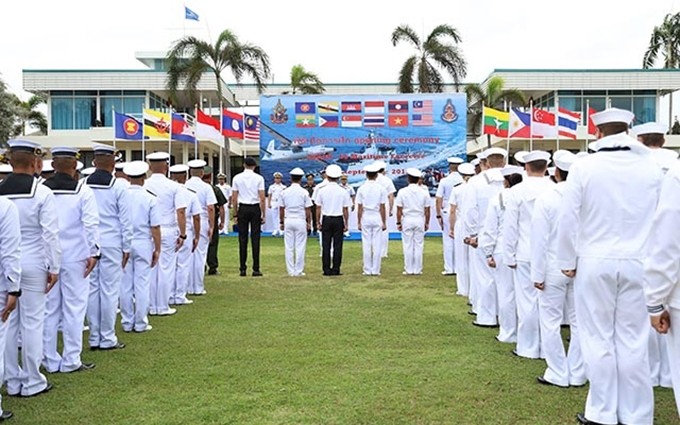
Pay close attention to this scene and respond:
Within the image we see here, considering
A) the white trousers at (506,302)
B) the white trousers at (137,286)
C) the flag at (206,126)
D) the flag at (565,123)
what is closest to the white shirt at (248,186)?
the white trousers at (137,286)

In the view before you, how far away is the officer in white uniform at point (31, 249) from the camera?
514 cm

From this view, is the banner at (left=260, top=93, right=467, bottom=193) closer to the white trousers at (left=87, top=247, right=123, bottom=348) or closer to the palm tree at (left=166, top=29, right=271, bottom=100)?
the palm tree at (left=166, top=29, right=271, bottom=100)

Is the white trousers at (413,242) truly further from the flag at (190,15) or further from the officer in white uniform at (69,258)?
the flag at (190,15)

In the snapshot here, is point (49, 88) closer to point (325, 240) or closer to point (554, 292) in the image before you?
point (325, 240)

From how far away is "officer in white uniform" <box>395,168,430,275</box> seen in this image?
12562 mm

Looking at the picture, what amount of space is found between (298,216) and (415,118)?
8.50 metres

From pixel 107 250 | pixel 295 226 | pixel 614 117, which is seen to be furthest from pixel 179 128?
pixel 614 117

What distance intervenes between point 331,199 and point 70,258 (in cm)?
675

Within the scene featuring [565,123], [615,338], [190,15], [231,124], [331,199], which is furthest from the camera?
[190,15]

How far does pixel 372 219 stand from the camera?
499 inches

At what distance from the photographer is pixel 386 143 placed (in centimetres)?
1995

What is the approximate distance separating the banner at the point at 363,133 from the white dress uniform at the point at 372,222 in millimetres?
7266

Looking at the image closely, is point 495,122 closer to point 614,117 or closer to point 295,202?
point 295,202

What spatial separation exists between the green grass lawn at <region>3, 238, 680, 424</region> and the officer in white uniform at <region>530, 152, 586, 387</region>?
0.23 metres
